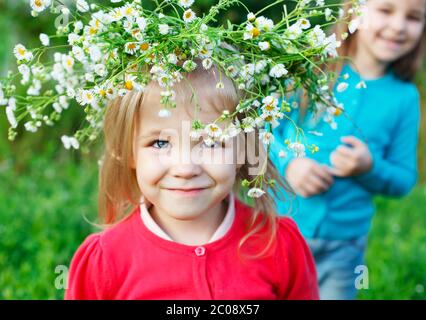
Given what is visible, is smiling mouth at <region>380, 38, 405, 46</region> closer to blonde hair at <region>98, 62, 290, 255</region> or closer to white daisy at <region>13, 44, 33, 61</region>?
blonde hair at <region>98, 62, 290, 255</region>

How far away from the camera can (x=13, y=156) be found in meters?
5.43

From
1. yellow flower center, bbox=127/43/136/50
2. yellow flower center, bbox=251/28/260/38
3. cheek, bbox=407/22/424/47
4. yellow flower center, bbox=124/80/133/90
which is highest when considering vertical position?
cheek, bbox=407/22/424/47

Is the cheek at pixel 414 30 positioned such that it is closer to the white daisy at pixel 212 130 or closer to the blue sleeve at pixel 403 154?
the blue sleeve at pixel 403 154

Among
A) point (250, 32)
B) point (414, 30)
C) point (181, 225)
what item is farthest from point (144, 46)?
point (414, 30)

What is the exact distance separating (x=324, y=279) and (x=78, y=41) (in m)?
1.85

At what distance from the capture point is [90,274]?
2.31m

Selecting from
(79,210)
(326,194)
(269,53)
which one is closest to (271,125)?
(269,53)

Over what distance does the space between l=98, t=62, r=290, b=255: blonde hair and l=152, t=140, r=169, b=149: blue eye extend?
0.34ft

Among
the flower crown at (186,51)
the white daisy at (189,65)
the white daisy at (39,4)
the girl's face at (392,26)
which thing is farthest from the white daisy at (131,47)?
the girl's face at (392,26)

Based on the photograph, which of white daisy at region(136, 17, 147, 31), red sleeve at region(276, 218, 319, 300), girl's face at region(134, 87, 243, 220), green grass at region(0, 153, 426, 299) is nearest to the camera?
white daisy at region(136, 17, 147, 31)

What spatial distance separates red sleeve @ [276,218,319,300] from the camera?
7.89 ft

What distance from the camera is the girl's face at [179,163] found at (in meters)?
2.11

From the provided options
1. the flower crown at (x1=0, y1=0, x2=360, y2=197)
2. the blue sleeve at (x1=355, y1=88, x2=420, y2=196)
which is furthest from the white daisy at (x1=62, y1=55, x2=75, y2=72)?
the blue sleeve at (x1=355, y1=88, x2=420, y2=196)
